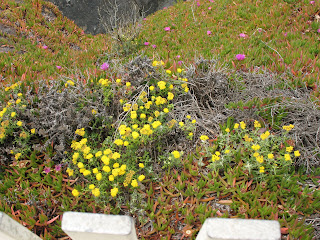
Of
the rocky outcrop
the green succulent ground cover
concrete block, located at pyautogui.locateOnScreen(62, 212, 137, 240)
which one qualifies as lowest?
the green succulent ground cover

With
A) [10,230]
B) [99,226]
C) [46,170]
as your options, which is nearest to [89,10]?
[46,170]

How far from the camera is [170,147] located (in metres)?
2.48

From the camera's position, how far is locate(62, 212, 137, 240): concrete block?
3.41 ft

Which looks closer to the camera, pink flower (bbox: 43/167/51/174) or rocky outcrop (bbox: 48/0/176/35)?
pink flower (bbox: 43/167/51/174)

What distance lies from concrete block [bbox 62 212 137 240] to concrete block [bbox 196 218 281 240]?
0.34m

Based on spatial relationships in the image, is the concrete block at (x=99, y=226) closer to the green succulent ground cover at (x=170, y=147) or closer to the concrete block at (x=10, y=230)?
the concrete block at (x=10, y=230)

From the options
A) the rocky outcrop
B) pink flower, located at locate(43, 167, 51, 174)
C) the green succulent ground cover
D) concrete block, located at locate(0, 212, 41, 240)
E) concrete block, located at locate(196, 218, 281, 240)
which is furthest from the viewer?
the rocky outcrop

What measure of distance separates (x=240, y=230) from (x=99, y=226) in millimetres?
588

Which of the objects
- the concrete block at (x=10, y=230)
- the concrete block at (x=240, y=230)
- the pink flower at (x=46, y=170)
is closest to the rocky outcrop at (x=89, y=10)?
the pink flower at (x=46, y=170)

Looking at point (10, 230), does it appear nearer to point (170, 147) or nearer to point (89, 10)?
point (170, 147)

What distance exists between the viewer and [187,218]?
6.23ft

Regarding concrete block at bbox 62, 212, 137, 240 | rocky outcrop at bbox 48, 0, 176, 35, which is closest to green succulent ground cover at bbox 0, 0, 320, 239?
concrete block at bbox 62, 212, 137, 240

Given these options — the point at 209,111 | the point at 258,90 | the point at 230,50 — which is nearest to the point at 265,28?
the point at 230,50

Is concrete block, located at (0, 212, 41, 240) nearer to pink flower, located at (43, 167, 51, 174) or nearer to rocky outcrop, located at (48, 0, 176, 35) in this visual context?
pink flower, located at (43, 167, 51, 174)
